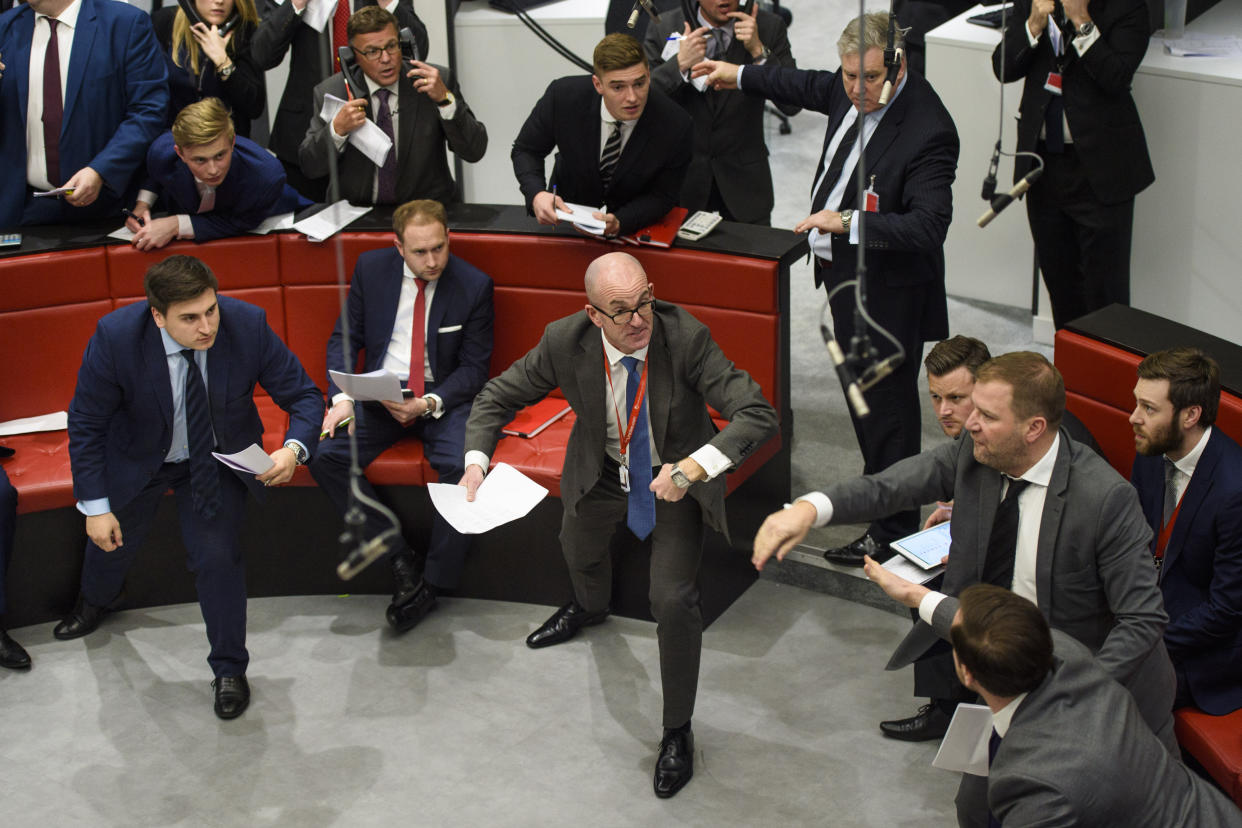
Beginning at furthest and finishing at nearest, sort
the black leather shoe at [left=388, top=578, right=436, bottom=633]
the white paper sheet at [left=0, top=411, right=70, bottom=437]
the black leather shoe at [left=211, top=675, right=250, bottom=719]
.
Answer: the white paper sheet at [left=0, top=411, right=70, bottom=437], the black leather shoe at [left=388, top=578, right=436, bottom=633], the black leather shoe at [left=211, top=675, right=250, bottom=719]

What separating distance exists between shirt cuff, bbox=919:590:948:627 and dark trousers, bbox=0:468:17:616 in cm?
296

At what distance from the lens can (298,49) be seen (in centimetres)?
577

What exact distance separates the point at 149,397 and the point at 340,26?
2125 millimetres

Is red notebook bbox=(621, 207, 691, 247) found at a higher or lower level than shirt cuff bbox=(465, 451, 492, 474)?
higher

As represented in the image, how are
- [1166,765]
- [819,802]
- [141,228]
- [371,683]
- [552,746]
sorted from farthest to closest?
1. [141,228]
2. [371,683]
3. [552,746]
4. [819,802]
5. [1166,765]

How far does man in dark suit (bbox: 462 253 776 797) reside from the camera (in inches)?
157

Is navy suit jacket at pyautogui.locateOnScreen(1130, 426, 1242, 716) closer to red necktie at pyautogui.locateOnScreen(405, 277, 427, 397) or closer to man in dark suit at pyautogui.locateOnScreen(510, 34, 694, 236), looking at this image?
man in dark suit at pyautogui.locateOnScreen(510, 34, 694, 236)

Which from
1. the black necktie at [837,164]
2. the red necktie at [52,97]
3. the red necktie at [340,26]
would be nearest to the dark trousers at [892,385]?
the black necktie at [837,164]

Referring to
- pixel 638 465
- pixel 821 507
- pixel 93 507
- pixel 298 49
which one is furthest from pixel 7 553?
pixel 821 507

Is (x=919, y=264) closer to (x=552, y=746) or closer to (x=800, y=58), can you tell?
(x=552, y=746)

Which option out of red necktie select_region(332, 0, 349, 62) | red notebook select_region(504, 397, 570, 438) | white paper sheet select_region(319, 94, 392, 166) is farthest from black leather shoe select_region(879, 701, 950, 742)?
red necktie select_region(332, 0, 349, 62)

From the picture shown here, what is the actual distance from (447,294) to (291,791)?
5.66 ft

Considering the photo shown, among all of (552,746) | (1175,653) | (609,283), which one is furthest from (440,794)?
(1175,653)

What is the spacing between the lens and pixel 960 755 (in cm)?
338
